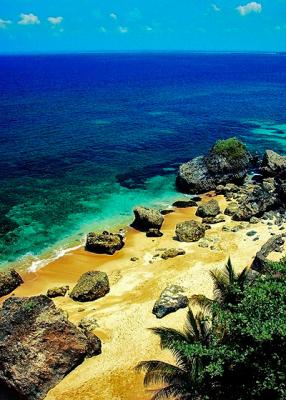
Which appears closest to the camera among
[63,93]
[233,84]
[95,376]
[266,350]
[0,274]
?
[266,350]

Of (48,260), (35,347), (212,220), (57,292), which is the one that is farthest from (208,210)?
(35,347)

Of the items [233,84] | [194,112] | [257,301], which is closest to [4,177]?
[257,301]

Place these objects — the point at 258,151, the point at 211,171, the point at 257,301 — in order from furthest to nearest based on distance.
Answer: the point at 258,151 < the point at 211,171 < the point at 257,301

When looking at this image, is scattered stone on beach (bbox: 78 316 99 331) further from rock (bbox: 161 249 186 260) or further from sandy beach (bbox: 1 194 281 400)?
rock (bbox: 161 249 186 260)

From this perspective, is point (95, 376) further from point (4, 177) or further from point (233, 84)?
point (233, 84)

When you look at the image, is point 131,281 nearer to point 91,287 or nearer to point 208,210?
point 91,287

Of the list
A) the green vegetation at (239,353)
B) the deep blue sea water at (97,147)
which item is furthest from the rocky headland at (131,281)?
the green vegetation at (239,353)

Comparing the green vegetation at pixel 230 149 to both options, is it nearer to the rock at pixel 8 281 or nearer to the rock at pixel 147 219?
the rock at pixel 147 219
